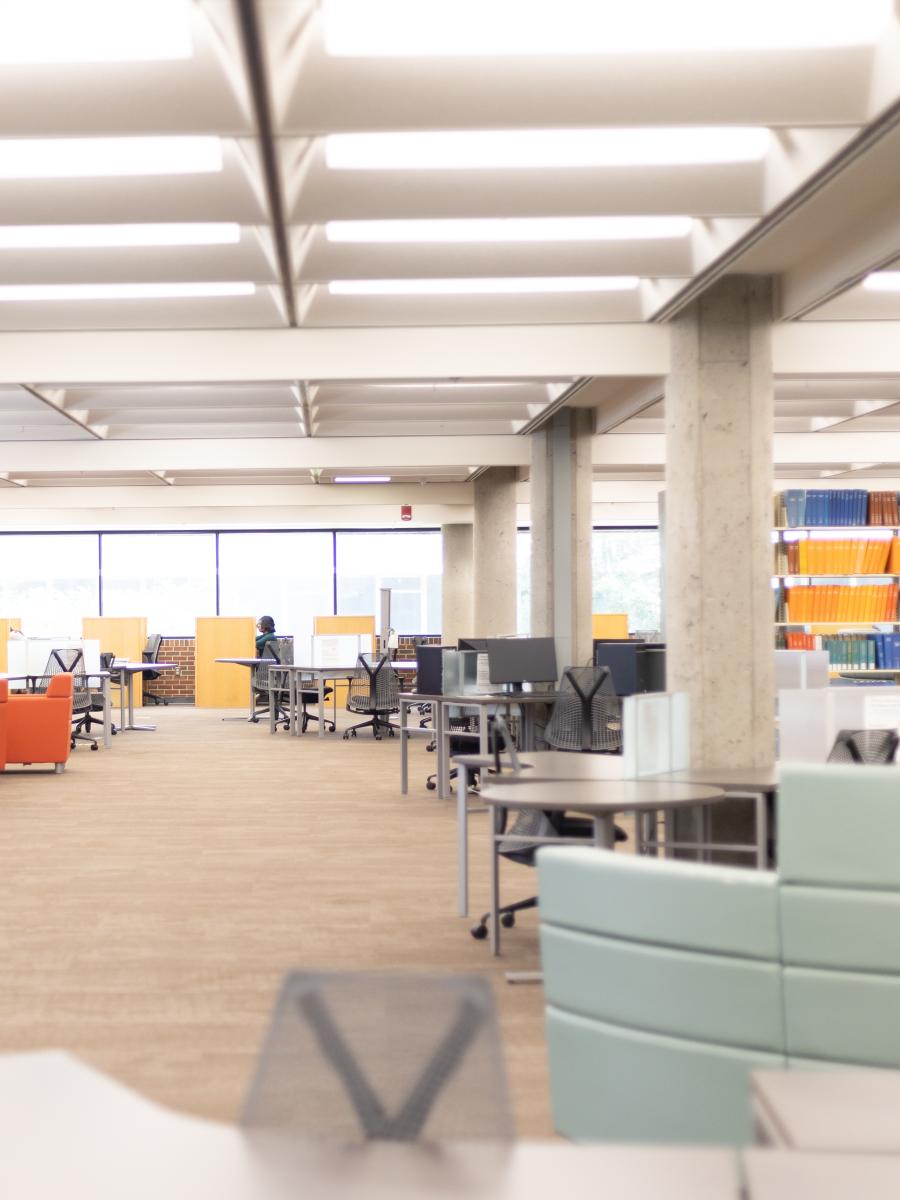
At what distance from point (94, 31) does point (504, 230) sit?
8.15 feet

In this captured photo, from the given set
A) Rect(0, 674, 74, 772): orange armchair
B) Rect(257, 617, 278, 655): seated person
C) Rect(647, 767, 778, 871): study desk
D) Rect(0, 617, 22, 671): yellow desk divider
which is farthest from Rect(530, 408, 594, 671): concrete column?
Rect(0, 617, 22, 671): yellow desk divider

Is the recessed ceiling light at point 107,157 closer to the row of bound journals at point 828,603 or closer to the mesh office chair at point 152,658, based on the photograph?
the row of bound journals at point 828,603

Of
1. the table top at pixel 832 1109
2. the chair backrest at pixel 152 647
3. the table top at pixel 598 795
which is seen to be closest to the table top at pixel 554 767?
the table top at pixel 598 795

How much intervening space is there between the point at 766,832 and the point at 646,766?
817 mm

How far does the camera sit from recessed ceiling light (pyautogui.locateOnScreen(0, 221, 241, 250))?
19.9ft

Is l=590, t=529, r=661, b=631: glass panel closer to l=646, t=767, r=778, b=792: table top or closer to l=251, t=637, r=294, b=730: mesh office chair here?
l=251, t=637, r=294, b=730: mesh office chair

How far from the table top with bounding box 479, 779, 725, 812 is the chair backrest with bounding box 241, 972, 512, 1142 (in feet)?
9.02

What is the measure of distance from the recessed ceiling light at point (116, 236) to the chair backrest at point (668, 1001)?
14.6 ft

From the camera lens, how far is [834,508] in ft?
29.0

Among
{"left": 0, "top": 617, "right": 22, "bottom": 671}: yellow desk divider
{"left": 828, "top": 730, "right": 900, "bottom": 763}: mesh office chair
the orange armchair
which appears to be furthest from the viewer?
{"left": 0, "top": 617, "right": 22, "bottom": 671}: yellow desk divider

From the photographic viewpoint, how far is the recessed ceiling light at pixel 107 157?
16.6 feet

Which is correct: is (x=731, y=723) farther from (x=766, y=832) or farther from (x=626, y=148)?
(x=626, y=148)

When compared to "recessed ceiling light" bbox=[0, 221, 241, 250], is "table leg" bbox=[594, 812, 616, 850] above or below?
below

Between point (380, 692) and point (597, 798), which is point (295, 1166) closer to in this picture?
→ point (597, 798)
